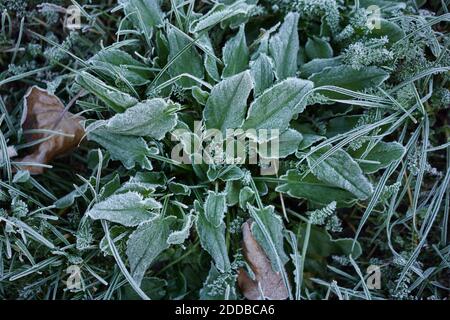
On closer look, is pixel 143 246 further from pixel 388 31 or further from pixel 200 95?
pixel 388 31

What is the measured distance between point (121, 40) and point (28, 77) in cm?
23

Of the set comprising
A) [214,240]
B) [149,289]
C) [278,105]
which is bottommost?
[149,289]

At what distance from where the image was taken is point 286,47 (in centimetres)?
115

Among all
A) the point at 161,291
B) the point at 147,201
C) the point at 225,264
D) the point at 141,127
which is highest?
the point at 141,127

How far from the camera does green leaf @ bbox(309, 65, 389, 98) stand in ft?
3.72

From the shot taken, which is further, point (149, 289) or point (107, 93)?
point (149, 289)

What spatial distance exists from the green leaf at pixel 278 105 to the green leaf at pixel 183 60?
0.49 feet

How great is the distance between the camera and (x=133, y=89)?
1.13 meters

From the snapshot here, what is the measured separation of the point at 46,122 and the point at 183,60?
1.07 feet

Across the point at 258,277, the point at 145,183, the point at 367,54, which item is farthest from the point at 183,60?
the point at 258,277

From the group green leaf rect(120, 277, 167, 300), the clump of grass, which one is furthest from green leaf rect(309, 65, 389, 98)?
green leaf rect(120, 277, 167, 300)

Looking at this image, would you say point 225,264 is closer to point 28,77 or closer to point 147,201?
point 147,201

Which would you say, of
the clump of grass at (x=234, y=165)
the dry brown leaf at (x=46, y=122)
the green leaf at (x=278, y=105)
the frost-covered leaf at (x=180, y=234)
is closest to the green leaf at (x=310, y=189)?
the clump of grass at (x=234, y=165)

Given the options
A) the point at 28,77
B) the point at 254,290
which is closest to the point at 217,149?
the point at 254,290
